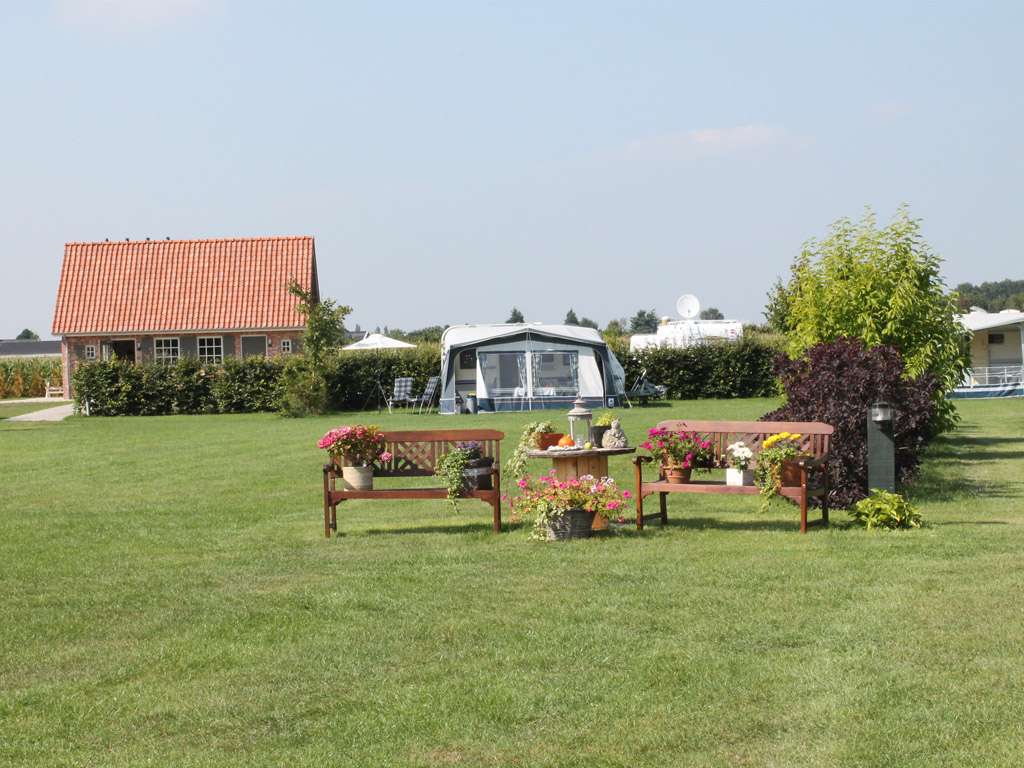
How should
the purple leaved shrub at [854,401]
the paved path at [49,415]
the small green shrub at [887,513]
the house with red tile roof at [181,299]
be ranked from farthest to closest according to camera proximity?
the house with red tile roof at [181,299] → the paved path at [49,415] → the purple leaved shrub at [854,401] → the small green shrub at [887,513]

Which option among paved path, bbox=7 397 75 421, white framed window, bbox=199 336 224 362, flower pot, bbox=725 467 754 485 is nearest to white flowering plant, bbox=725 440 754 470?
flower pot, bbox=725 467 754 485

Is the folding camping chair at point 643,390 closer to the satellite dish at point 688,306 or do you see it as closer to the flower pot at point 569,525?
the satellite dish at point 688,306

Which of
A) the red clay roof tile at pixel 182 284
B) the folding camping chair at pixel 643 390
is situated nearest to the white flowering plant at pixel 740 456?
the folding camping chair at pixel 643 390

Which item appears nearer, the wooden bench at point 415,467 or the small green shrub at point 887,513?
the small green shrub at point 887,513

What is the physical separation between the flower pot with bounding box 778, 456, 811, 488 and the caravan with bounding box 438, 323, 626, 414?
18.0 meters

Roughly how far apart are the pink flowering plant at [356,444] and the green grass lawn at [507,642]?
0.59 metres

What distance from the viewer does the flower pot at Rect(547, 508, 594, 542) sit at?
7.45 meters

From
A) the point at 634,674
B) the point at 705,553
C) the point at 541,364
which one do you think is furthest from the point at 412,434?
the point at 541,364

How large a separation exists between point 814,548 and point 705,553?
76cm

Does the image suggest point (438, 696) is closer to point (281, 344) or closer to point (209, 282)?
point (281, 344)

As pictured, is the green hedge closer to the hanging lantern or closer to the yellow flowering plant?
the hanging lantern

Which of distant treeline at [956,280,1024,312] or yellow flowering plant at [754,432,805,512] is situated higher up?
distant treeline at [956,280,1024,312]

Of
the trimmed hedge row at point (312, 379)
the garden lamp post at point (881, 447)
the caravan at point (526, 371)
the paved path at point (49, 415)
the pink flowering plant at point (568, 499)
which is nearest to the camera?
the pink flowering plant at point (568, 499)

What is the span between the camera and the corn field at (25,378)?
41.9 m
